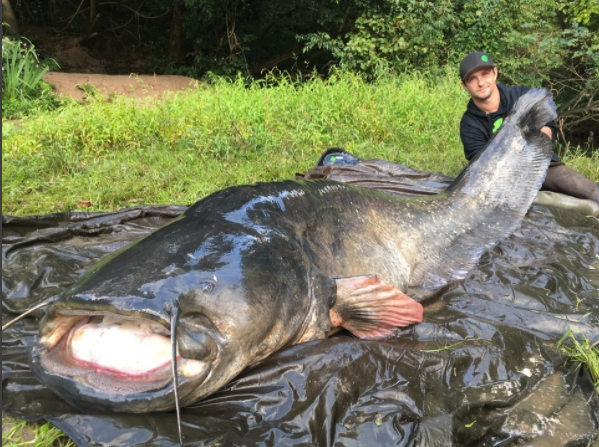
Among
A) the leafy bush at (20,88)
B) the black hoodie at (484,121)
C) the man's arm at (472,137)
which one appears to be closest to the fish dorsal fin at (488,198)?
the black hoodie at (484,121)

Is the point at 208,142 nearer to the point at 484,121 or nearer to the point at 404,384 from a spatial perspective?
the point at 484,121

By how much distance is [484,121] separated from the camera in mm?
4004

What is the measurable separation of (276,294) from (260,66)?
40.2 ft

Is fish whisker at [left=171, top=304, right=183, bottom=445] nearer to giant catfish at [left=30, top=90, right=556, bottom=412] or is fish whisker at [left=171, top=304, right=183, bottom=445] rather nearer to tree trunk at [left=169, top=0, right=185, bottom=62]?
giant catfish at [left=30, top=90, right=556, bottom=412]

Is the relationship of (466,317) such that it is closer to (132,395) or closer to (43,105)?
(132,395)

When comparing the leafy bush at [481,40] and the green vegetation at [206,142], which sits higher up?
the leafy bush at [481,40]

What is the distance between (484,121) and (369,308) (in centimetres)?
267

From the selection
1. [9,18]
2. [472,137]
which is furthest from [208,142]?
[9,18]

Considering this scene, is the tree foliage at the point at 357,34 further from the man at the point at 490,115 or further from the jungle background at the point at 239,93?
the man at the point at 490,115

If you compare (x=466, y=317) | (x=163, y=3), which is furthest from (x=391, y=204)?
(x=163, y=3)

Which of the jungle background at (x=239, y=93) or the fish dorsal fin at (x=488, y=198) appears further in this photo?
the jungle background at (x=239, y=93)

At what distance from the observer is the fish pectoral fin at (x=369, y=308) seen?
1.92 meters

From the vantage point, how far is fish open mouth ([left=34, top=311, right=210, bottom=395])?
1415mm

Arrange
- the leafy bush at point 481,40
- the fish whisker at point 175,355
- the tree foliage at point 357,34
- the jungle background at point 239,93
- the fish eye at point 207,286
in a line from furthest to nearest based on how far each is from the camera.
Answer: the tree foliage at point 357,34, the leafy bush at point 481,40, the jungle background at point 239,93, the fish eye at point 207,286, the fish whisker at point 175,355
